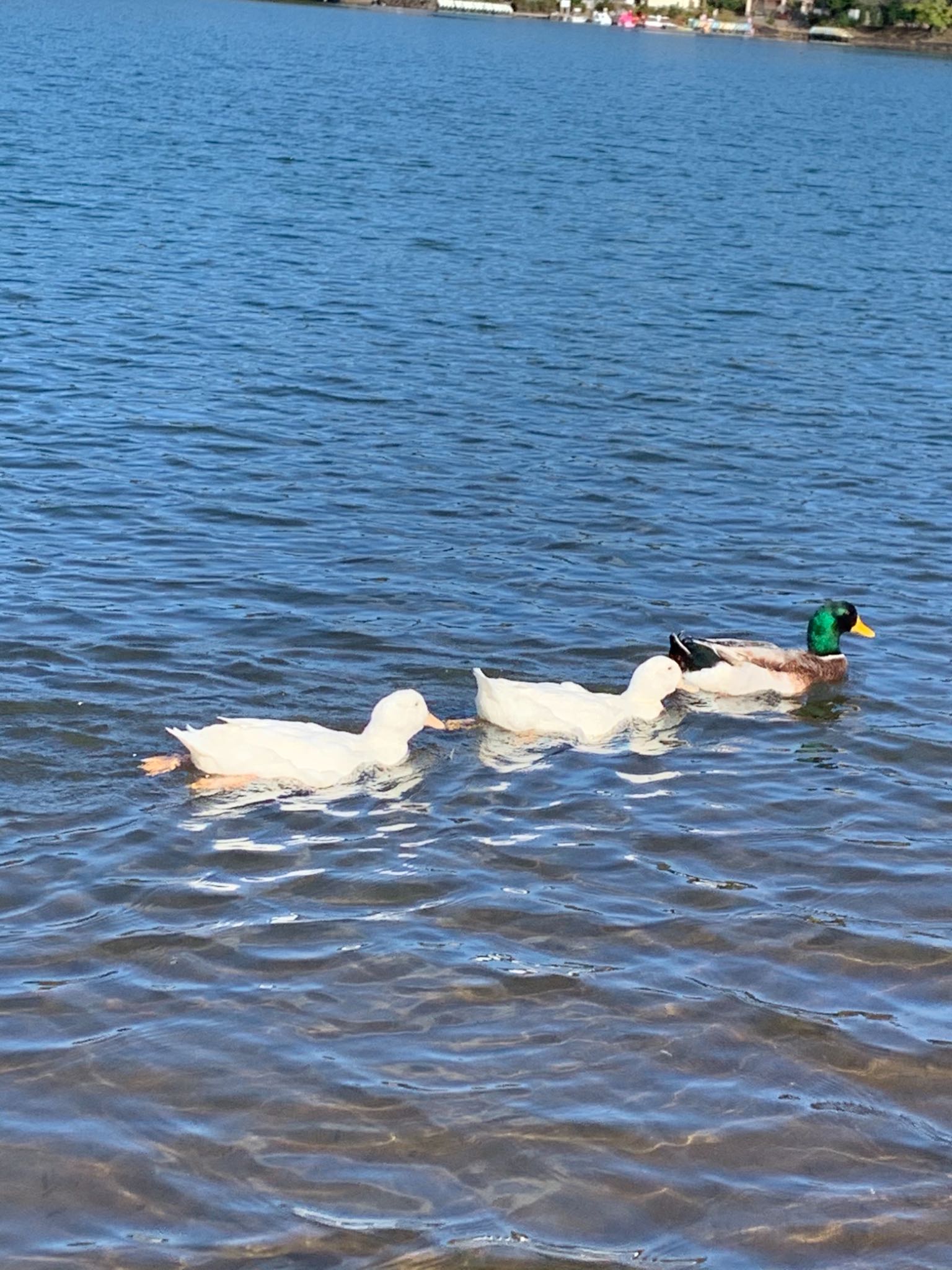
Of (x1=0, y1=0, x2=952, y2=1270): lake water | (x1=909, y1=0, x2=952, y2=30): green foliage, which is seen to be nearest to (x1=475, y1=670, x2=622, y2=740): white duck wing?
(x1=0, y1=0, x2=952, y2=1270): lake water

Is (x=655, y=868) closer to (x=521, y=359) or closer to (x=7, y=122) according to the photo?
(x=521, y=359)

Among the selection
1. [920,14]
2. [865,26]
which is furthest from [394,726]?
[865,26]

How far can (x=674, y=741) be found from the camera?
444 inches

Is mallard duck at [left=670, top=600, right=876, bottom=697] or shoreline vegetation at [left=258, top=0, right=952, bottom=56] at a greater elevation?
shoreline vegetation at [left=258, top=0, right=952, bottom=56]

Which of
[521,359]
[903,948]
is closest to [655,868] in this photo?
[903,948]

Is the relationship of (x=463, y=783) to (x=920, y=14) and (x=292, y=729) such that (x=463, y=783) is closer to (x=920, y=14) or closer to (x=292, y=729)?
(x=292, y=729)

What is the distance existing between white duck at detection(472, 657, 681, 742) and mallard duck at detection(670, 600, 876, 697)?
0.57 metres

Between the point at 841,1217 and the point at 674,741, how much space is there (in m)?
5.28

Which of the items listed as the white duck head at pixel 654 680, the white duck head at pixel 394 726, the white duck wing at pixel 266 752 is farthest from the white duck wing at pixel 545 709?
the white duck wing at pixel 266 752

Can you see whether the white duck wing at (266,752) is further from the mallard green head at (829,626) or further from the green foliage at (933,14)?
the green foliage at (933,14)

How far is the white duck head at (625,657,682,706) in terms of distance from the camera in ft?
37.2

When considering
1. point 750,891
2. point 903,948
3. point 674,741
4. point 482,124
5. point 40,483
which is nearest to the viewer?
point 903,948

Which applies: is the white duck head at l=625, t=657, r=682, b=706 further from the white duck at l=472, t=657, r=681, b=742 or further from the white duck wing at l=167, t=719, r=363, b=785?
the white duck wing at l=167, t=719, r=363, b=785

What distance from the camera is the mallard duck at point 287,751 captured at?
962 cm
